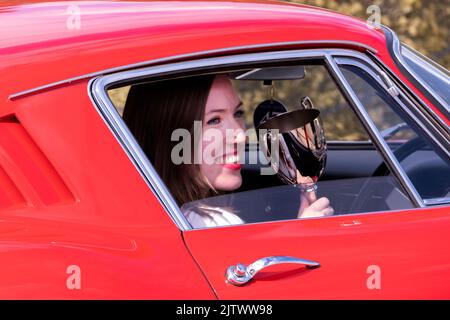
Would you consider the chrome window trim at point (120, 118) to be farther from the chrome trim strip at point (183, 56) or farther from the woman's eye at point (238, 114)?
the woman's eye at point (238, 114)

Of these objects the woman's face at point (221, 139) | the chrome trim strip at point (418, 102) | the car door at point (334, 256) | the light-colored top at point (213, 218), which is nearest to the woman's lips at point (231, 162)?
the woman's face at point (221, 139)

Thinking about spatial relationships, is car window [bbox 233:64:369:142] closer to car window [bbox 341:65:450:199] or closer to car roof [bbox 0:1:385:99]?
car window [bbox 341:65:450:199]

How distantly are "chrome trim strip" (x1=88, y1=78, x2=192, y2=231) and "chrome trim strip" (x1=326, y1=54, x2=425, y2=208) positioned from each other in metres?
0.61

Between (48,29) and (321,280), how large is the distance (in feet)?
3.34

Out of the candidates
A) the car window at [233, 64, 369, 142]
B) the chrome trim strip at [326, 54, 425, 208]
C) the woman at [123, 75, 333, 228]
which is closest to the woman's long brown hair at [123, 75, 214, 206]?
the woman at [123, 75, 333, 228]

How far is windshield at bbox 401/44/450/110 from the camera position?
110 inches

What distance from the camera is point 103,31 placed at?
8.44 feet

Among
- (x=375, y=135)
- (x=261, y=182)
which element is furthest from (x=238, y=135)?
(x=375, y=135)

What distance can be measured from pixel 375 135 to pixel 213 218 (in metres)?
0.53

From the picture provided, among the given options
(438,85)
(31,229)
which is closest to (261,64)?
(438,85)

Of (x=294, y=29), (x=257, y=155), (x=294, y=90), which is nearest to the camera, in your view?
(x=294, y=29)

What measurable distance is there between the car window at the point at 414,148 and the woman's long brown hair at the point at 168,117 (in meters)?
0.50

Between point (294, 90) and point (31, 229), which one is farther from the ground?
point (294, 90)

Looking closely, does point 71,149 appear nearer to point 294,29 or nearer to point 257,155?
point 294,29
